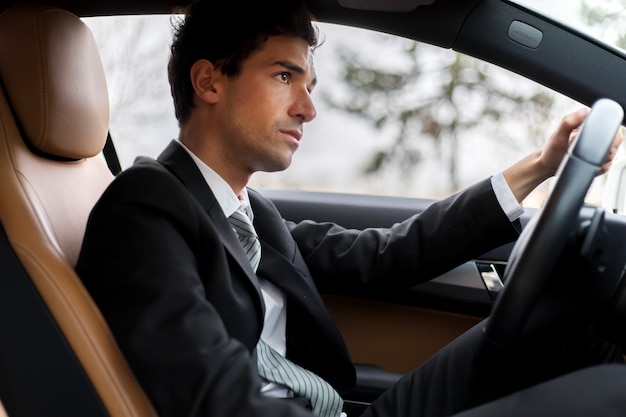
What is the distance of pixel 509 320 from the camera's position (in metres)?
0.90

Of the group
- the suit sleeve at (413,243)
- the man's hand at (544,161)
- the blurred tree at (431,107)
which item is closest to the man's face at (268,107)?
the suit sleeve at (413,243)

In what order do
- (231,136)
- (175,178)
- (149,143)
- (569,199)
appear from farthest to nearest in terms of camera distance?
(149,143)
(231,136)
(175,178)
(569,199)

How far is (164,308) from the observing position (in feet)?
3.20

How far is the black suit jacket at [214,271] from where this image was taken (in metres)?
0.96

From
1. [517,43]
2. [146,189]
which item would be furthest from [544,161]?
[146,189]

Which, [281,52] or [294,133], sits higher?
[281,52]

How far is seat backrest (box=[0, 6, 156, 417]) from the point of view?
3.32 feet

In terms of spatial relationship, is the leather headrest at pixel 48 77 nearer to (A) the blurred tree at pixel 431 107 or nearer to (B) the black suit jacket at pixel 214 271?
(B) the black suit jacket at pixel 214 271

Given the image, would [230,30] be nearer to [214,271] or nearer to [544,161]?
[214,271]

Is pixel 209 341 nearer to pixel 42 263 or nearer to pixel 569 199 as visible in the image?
pixel 42 263

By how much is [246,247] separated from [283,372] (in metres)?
0.25

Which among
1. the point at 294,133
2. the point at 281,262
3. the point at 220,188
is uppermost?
the point at 294,133

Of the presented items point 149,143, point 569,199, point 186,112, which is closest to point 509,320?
point 569,199

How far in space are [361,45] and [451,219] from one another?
2.21 m
